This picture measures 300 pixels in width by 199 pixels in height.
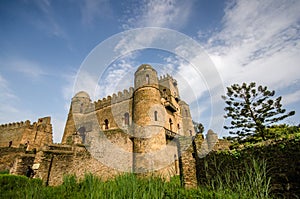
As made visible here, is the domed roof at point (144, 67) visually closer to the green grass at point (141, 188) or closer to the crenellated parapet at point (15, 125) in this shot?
the green grass at point (141, 188)

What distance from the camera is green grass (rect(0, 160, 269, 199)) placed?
3.14m

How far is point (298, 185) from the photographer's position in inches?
220

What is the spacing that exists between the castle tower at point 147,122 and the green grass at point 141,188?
24.2 feet

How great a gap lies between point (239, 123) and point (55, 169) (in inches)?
654

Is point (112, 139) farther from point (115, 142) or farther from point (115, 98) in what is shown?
point (115, 98)

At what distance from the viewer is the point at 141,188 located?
388cm

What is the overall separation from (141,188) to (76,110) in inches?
1033

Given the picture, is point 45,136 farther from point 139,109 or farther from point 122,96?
point 139,109

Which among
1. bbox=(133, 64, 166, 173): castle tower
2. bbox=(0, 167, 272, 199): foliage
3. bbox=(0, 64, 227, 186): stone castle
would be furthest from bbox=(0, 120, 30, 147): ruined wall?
bbox=(0, 167, 272, 199): foliage

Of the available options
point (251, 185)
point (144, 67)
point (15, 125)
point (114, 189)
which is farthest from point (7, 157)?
point (251, 185)

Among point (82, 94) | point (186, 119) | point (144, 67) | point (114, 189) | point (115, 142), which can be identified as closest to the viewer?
point (114, 189)

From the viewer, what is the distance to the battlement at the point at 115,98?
76.6 ft

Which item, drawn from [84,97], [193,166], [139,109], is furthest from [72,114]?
[193,166]

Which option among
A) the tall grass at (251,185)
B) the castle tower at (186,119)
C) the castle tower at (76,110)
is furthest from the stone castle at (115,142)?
the tall grass at (251,185)
